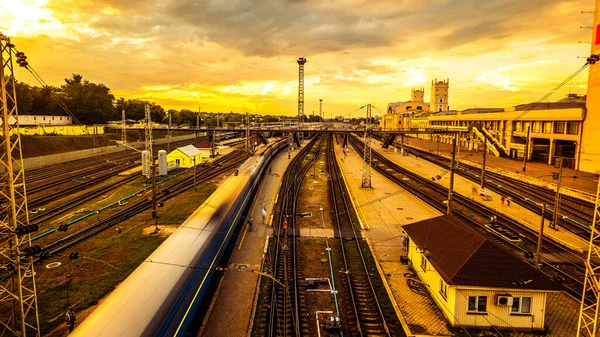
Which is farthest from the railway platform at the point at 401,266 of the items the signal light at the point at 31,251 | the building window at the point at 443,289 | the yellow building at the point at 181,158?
the yellow building at the point at 181,158

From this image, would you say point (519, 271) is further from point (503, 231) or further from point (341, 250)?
point (503, 231)

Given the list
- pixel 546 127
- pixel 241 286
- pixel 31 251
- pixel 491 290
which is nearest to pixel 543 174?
pixel 546 127

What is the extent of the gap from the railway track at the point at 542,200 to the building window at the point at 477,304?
16.8 metres

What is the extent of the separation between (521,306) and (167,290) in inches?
537

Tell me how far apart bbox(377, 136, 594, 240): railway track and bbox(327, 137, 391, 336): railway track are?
53.8ft

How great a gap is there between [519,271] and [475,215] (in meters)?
18.7

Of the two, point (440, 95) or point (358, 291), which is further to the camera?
point (440, 95)

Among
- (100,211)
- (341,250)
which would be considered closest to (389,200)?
(341,250)

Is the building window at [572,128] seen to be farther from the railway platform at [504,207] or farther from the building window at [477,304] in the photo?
the building window at [477,304]

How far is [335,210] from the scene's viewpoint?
32.7 meters

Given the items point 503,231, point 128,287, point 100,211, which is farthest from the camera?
point 100,211

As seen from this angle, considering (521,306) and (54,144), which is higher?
(54,144)

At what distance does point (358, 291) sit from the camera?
17.5 m

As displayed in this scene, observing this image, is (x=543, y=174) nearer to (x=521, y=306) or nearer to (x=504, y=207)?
(x=504, y=207)
